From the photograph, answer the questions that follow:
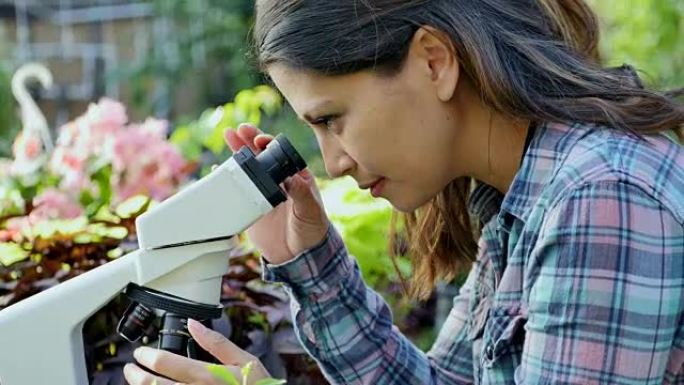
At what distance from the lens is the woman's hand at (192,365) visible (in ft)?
4.85

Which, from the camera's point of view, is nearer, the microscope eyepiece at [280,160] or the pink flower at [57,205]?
the microscope eyepiece at [280,160]

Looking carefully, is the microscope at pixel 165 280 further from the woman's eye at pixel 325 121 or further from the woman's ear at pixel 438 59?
the woman's ear at pixel 438 59

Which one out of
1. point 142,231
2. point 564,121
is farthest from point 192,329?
point 564,121

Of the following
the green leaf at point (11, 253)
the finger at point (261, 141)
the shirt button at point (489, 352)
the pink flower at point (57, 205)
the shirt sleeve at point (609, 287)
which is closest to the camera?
the shirt sleeve at point (609, 287)

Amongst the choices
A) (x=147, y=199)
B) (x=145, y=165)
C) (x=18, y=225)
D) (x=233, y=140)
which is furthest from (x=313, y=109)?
(x=145, y=165)

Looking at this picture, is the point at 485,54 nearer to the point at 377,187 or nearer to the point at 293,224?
the point at 377,187

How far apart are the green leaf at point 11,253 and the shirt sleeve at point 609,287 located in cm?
103

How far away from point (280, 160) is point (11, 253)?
767 mm

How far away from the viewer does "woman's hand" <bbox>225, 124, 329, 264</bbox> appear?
191 cm

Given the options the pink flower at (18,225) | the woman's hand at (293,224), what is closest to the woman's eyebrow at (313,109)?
the woman's hand at (293,224)

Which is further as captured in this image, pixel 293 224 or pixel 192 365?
pixel 293 224

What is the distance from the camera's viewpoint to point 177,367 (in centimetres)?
149

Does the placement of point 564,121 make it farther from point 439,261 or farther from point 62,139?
point 62,139

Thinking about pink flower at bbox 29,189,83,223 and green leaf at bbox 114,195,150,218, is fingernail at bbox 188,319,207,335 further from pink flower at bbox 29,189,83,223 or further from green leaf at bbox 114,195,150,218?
pink flower at bbox 29,189,83,223
